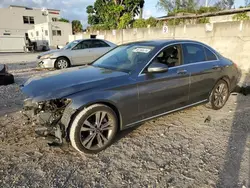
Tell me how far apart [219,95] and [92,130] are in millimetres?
3023

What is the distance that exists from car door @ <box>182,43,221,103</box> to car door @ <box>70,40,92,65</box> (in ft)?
21.0

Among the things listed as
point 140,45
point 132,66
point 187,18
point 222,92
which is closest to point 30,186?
point 132,66

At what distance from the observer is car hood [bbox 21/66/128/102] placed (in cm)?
269

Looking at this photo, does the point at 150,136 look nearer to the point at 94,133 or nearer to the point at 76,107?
the point at 94,133

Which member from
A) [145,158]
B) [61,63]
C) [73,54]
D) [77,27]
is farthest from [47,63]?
[77,27]

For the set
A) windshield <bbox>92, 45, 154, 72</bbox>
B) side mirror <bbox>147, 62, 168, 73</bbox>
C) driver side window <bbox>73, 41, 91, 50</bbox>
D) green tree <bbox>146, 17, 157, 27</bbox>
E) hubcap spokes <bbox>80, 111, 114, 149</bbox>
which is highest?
green tree <bbox>146, 17, 157, 27</bbox>

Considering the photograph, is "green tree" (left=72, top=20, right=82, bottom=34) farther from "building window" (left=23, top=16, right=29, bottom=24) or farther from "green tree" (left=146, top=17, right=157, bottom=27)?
"green tree" (left=146, top=17, right=157, bottom=27)

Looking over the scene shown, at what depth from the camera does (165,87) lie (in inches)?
134

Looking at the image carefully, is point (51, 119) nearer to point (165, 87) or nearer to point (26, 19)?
point (165, 87)

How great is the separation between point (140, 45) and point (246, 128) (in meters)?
2.41

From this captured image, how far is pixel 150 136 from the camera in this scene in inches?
132

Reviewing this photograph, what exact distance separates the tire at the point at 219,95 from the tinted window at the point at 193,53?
2.43 feet

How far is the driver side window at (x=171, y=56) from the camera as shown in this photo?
11.7 feet

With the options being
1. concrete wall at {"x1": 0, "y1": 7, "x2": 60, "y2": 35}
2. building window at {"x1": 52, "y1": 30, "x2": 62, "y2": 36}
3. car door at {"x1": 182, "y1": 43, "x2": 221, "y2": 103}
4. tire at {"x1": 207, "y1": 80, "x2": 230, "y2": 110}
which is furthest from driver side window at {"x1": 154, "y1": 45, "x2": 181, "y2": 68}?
concrete wall at {"x1": 0, "y1": 7, "x2": 60, "y2": 35}
